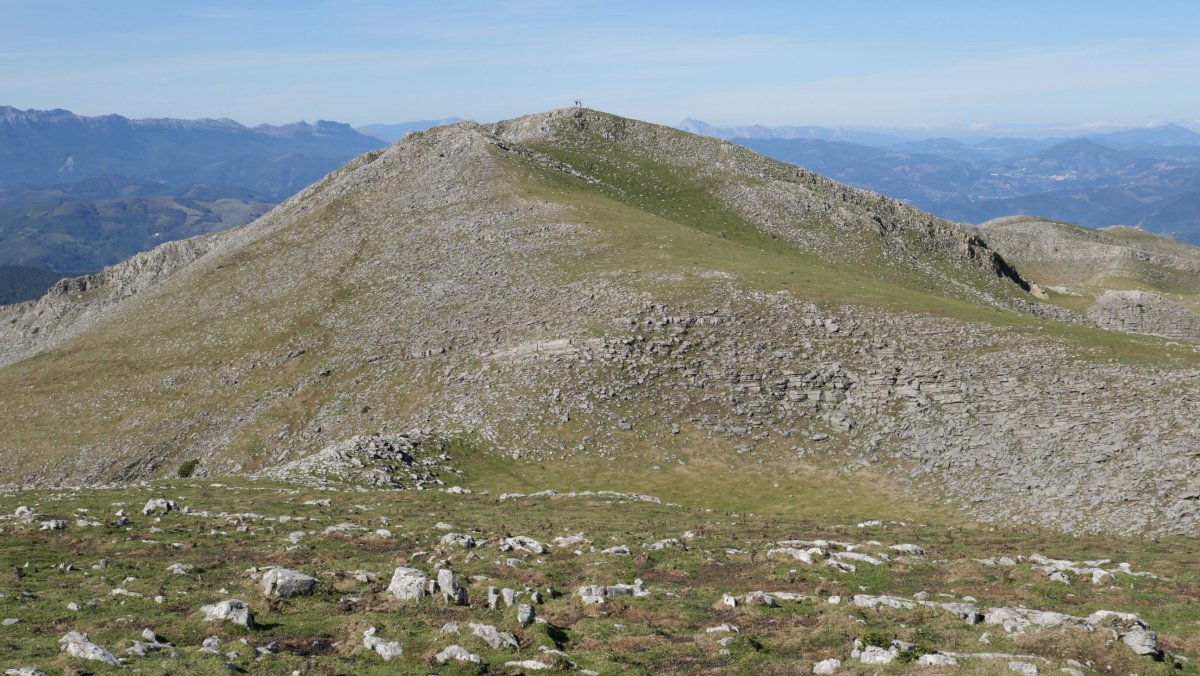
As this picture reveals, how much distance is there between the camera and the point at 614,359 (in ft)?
207

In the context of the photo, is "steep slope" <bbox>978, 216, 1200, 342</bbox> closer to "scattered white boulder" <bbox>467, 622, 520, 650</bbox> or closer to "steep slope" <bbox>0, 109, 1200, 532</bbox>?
"steep slope" <bbox>0, 109, 1200, 532</bbox>

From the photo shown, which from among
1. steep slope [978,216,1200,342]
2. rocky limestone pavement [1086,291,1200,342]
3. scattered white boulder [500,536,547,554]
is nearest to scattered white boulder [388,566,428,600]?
scattered white boulder [500,536,547,554]

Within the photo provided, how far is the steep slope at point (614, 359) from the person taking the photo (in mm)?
50062

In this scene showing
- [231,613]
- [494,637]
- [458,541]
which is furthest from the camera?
[458,541]

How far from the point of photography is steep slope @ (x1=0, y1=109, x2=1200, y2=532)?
50062 mm

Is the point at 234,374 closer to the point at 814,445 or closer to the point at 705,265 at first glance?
the point at 705,265

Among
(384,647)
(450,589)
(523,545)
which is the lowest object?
(523,545)

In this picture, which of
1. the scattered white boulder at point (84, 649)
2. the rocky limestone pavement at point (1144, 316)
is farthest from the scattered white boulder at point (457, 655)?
the rocky limestone pavement at point (1144, 316)

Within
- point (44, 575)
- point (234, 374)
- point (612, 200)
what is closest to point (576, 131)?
point (612, 200)

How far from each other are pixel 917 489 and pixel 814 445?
27.5 ft

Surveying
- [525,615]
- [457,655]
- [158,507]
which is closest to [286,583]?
[457,655]

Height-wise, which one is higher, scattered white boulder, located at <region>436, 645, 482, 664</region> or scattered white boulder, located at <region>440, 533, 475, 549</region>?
scattered white boulder, located at <region>436, 645, 482, 664</region>

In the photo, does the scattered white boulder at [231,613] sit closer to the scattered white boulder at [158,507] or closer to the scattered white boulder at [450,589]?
the scattered white boulder at [450,589]

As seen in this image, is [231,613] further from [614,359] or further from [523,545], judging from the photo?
[614,359]
